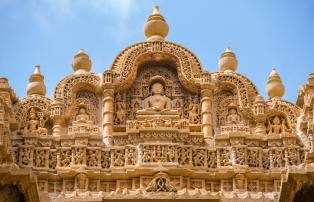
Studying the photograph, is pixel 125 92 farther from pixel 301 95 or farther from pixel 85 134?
pixel 301 95

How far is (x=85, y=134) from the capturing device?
25172 mm

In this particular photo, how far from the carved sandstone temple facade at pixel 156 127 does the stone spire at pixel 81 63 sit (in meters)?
0.03

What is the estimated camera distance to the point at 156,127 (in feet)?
82.2

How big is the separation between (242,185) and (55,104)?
5413 millimetres

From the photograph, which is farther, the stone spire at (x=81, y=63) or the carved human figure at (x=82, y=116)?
the stone spire at (x=81, y=63)

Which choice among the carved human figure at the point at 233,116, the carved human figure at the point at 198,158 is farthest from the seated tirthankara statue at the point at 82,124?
the carved human figure at the point at 233,116

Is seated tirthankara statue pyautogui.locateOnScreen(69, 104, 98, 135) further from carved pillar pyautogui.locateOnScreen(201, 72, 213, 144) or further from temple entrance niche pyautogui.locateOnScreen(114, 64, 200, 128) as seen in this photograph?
carved pillar pyautogui.locateOnScreen(201, 72, 213, 144)

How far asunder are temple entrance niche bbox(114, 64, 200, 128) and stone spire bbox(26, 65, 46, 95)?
7.02 feet

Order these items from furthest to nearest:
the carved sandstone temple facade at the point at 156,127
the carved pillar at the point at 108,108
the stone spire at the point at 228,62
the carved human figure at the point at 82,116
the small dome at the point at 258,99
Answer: the stone spire at the point at 228,62 → the small dome at the point at 258,99 → the carved human figure at the point at 82,116 → the carved pillar at the point at 108,108 → the carved sandstone temple facade at the point at 156,127

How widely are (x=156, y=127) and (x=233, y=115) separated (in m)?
2.44

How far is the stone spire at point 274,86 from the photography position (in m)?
27.2

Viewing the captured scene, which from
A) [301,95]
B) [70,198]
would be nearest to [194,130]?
[301,95]

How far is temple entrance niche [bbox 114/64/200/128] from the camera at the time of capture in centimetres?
2628

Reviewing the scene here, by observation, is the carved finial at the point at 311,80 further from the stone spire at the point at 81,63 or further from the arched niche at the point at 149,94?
the stone spire at the point at 81,63
